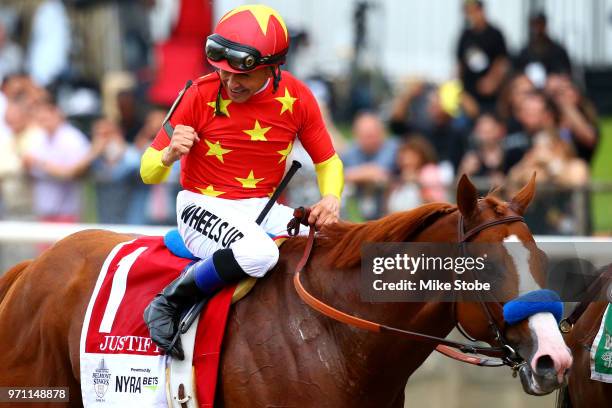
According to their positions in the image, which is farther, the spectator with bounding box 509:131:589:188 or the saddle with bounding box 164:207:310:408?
the spectator with bounding box 509:131:589:188

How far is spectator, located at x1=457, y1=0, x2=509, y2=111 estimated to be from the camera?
1202 centimetres

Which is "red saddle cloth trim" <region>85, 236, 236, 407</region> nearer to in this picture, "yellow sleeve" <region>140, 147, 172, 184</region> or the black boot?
the black boot

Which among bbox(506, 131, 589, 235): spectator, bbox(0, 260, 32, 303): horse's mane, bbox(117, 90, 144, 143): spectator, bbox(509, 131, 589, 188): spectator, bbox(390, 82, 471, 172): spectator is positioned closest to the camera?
bbox(0, 260, 32, 303): horse's mane

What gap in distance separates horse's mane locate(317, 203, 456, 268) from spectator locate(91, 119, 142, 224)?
15.3ft

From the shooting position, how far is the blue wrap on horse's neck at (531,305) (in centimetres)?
429

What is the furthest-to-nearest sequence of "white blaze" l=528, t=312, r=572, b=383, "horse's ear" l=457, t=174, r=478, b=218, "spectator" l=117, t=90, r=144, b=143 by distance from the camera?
"spectator" l=117, t=90, r=144, b=143, "horse's ear" l=457, t=174, r=478, b=218, "white blaze" l=528, t=312, r=572, b=383

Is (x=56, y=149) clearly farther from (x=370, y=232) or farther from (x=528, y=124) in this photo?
(x=370, y=232)

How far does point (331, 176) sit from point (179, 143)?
2.61ft

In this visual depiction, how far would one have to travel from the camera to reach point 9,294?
5680 millimetres

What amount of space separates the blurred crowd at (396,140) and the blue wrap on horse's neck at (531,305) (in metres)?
4.20

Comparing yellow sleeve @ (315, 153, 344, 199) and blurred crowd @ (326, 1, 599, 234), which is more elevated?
yellow sleeve @ (315, 153, 344, 199)

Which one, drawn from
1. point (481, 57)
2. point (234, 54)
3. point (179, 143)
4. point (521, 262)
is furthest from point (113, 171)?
point (521, 262)

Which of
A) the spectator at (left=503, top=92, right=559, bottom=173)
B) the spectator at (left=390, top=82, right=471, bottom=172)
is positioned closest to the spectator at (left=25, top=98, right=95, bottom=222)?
the spectator at (left=390, top=82, right=471, bottom=172)

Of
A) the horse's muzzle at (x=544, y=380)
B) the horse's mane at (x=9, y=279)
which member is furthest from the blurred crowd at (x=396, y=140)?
the horse's muzzle at (x=544, y=380)
